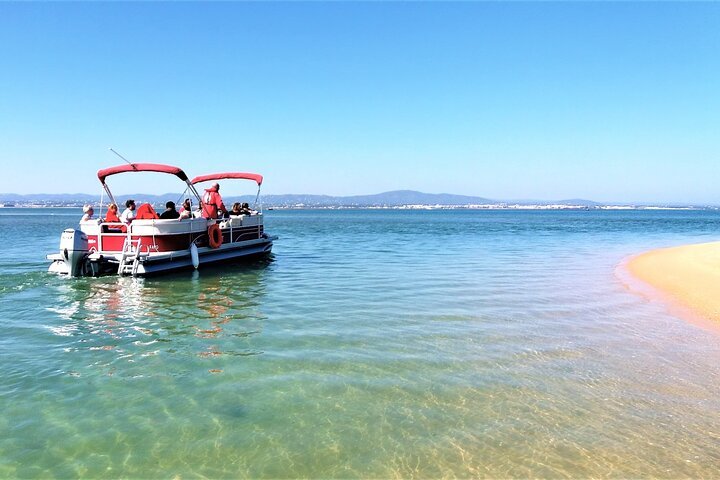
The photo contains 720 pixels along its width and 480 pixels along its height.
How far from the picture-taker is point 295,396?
6.18m

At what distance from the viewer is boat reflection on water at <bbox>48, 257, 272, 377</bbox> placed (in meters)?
7.58

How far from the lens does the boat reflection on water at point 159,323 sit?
758 cm

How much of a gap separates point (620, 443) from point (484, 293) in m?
8.32

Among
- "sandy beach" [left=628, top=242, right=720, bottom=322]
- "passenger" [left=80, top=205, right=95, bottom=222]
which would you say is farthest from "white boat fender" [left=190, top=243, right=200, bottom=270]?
"sandy beach" [left=628, top=242, right=720, bottom=322]

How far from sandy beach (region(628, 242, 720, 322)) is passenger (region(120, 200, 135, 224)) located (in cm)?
1692

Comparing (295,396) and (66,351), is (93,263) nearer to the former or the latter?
(66,351)

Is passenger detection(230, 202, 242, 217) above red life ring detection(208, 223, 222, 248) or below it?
above

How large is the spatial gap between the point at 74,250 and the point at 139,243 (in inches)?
77.5

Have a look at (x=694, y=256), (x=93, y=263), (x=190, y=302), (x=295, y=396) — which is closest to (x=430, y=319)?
(x=295, y=396)

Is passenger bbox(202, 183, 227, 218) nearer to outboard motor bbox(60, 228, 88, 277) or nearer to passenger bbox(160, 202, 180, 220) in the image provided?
passenger bbox(160, 202, 180, 220)

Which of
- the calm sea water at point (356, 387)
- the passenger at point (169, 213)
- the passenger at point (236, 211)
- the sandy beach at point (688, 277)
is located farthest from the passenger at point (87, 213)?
the sandy beach at point (688, 277)

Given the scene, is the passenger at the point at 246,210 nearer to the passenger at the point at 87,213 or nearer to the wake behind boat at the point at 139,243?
the wake behind boat at the point at 139,243

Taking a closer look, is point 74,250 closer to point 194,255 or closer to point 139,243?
point 139,243

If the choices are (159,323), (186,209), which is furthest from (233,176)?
(159,323)
